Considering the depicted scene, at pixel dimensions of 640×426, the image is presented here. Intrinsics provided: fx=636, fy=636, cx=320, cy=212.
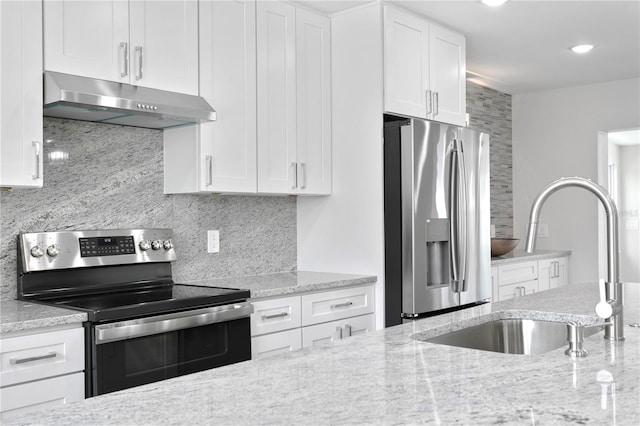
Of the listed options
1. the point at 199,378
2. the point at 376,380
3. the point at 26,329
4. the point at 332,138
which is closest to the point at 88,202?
the point at 26,329

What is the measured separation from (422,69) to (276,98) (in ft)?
3.21

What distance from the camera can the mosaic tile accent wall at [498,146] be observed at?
5.62 meters

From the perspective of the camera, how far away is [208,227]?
11.4ft

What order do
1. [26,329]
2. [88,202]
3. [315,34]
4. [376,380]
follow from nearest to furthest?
1. [376,380]
2. [26,329]
3. [88,202]
4. [315,34]

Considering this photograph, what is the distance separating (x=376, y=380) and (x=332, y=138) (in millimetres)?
2655

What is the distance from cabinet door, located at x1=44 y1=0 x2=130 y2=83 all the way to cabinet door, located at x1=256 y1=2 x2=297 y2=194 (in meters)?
0.83

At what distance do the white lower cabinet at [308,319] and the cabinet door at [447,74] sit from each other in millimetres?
1282

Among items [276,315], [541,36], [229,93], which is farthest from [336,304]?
[541,36]

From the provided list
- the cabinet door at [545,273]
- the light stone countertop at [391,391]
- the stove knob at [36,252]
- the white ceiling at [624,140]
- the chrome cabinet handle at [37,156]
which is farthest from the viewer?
the white ceiling at [624,140]

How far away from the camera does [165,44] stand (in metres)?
2.88

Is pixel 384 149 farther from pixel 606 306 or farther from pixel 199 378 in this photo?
pixel 199 378

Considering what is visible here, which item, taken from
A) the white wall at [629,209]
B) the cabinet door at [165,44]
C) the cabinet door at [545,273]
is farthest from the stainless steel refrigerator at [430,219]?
the white wall at [629,209]

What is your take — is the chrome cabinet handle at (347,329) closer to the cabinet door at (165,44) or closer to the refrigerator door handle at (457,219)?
the refrigerator door handle at (457,219)

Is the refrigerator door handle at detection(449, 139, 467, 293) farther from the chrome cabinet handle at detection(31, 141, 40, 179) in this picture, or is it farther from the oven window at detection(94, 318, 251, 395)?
the chrome cabinet handle at detection(31, 141, 40, 179)
